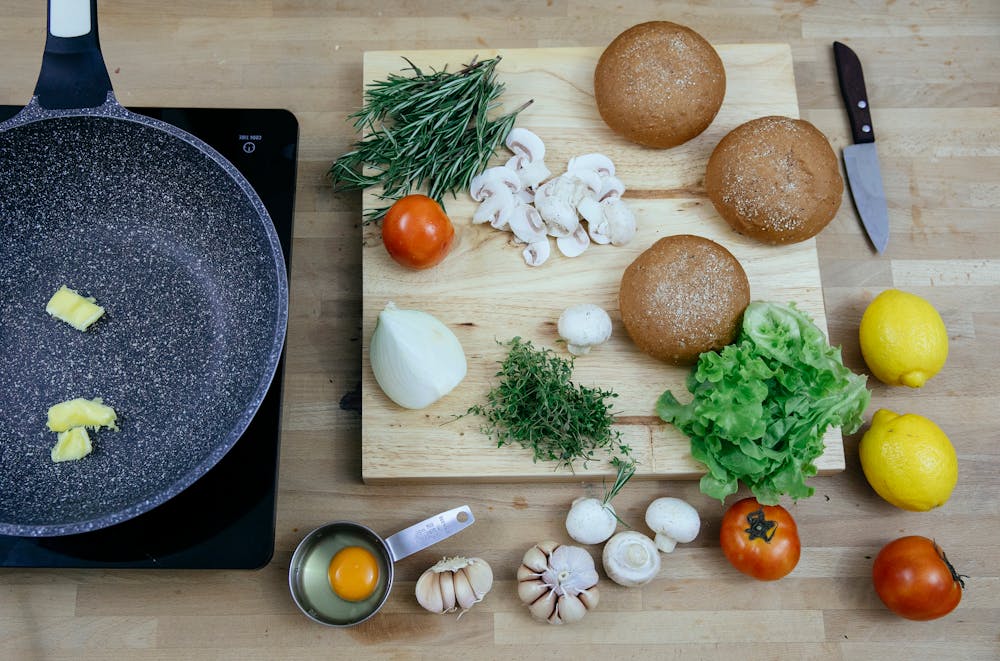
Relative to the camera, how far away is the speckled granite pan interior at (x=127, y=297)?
3.39ft

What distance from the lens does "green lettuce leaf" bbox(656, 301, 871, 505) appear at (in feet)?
3.44

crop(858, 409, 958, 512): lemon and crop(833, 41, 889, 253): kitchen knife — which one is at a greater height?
crop(833, 41, 889, 253): kitchen knife

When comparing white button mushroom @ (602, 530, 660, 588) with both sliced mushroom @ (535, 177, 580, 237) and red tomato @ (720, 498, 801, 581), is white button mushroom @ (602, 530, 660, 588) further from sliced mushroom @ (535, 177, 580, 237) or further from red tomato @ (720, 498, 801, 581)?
sliced mushroom @ (535, 177, 580, 237)

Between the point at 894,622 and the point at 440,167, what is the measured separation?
91 centimetres

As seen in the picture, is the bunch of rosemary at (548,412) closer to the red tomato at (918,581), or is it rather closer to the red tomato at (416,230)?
the red tomato at (416,230)

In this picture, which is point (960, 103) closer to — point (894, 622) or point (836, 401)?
point (836, 401)

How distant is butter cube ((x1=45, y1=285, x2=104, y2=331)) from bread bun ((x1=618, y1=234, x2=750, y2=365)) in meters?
0.71

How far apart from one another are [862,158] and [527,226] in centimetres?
56

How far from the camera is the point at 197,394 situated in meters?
1.08

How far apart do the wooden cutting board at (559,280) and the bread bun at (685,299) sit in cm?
7

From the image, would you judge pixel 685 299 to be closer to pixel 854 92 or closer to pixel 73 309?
pixel 854 92

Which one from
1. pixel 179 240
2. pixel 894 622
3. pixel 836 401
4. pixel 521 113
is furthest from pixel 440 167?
pixel 894 622

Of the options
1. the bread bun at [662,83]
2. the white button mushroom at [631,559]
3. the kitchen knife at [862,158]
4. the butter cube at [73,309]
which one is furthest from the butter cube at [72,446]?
the kitchen knife at [862,158]

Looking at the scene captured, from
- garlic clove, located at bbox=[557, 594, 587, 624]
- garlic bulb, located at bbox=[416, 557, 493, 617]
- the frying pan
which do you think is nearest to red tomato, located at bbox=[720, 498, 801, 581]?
garlic clove, located at bbox=[557, 594, 587, 624]
